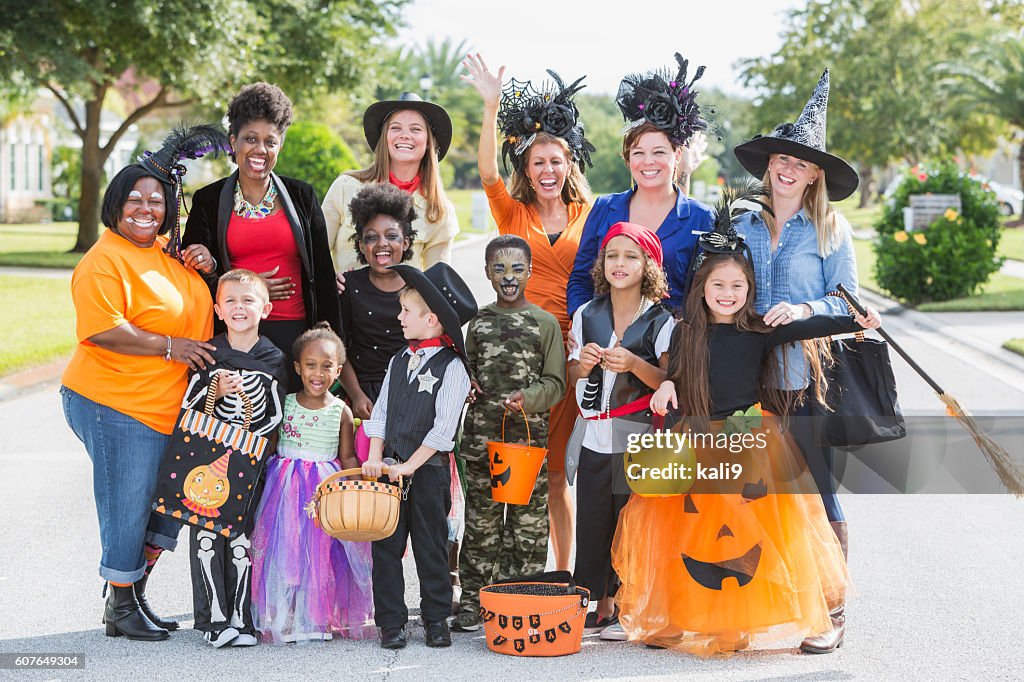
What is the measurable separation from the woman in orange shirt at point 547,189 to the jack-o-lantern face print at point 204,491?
1644 mm

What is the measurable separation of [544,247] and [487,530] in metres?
1.48

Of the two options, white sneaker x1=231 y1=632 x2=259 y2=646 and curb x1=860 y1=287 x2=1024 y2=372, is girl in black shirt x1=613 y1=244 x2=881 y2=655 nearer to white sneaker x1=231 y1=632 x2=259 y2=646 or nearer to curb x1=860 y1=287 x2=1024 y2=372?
white sneaker x1=231 y1=632 x2=259 y2=646

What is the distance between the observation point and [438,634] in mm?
4883

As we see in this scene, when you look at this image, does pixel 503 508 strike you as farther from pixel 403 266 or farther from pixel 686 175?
pixel 686 175

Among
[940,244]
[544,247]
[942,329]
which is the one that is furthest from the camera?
[940,244]

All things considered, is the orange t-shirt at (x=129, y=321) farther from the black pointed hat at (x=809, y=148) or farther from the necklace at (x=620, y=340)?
the black pointed hat at (x=809, y=148)

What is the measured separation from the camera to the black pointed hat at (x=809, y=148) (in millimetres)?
5145

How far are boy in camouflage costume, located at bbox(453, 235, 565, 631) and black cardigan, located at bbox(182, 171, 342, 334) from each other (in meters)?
0.73

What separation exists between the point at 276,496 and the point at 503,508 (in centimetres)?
103

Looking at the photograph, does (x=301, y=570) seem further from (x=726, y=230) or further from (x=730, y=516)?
(x=726, y=230)

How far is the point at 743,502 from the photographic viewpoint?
480 cm

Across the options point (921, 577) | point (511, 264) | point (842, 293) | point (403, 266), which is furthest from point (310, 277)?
point (921, 577)

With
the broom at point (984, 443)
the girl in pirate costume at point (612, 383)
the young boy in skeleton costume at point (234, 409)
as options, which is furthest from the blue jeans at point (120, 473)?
the broom at point (984, 443)

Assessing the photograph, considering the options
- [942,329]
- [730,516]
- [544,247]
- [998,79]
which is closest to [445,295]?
[544,247]
